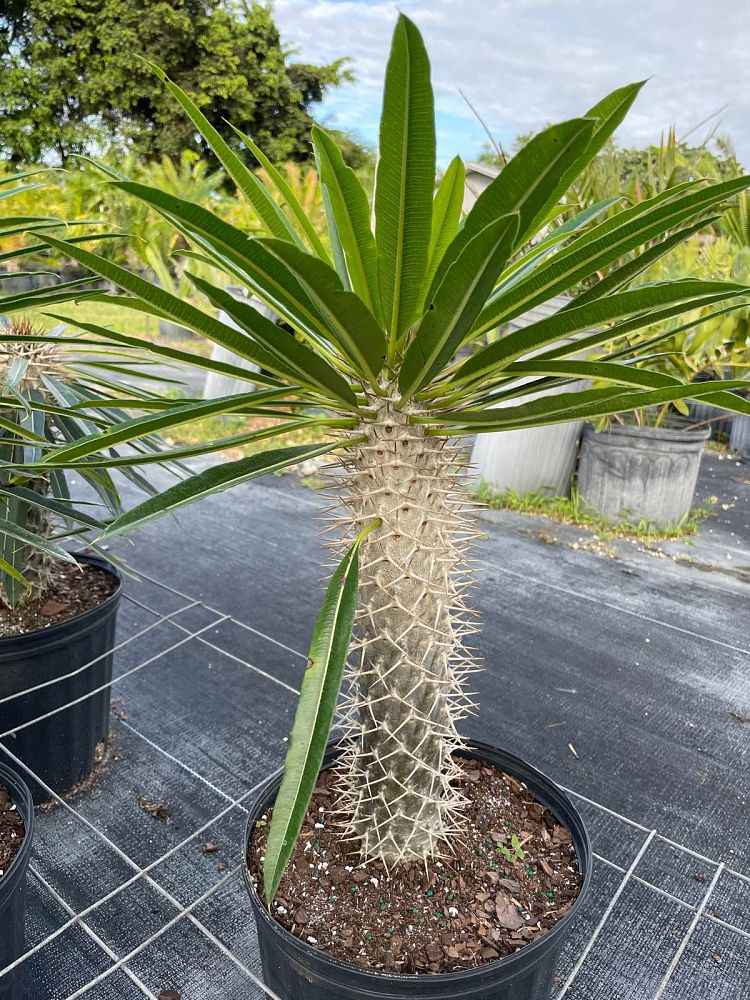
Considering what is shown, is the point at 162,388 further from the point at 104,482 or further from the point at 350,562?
the point at 350,562

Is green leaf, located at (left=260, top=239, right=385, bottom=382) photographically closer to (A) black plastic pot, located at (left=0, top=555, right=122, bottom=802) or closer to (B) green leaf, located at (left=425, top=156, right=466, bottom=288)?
(B) green leaf, located at (left=425, top=156, right=466, bottom=288)

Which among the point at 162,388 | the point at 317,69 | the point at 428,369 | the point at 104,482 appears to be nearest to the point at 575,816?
the point at 428,369

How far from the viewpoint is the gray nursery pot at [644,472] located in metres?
2.93

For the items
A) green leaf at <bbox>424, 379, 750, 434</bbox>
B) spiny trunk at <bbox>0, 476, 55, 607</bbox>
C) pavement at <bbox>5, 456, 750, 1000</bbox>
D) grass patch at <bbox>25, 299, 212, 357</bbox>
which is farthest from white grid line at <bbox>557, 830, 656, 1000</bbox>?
grass patch at <bbox>25, 299, 212, 357</bbox>

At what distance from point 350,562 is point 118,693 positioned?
4.41 feet

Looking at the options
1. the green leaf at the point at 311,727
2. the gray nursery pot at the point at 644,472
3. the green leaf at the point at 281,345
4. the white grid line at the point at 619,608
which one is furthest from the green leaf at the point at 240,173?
the gray nursery pot at the point at 644,472

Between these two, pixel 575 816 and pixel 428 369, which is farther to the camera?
pixel 575 816

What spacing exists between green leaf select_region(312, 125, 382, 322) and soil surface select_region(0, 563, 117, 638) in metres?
1.02

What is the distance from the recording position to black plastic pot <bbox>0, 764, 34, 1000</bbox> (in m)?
0.86

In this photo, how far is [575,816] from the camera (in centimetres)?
91

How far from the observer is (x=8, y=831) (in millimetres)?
957

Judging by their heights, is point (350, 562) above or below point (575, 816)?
above

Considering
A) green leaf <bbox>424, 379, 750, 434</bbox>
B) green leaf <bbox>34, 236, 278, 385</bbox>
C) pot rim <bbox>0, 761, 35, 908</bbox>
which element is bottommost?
pot rim <bbox>0, 761, 35, 908</bbox>

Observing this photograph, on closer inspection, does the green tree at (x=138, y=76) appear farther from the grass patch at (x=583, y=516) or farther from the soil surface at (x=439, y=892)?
the soil surface at (x=439, y=892)
